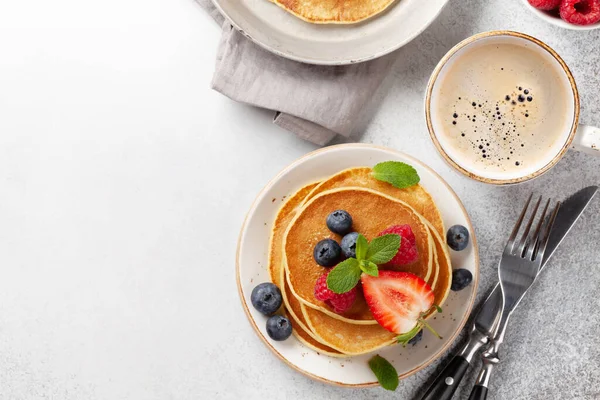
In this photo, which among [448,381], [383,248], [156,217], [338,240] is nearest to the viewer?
[383,248]

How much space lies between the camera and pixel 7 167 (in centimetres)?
169

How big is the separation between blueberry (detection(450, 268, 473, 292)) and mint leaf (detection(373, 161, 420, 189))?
0.80 feet

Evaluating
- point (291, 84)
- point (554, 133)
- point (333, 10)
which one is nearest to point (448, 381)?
point (554, 133)

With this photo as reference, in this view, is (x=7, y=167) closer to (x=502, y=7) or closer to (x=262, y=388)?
(x=262, y=388)

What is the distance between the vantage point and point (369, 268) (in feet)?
4.48

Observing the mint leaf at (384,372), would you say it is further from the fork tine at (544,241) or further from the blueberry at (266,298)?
the fork tine at (544,241)

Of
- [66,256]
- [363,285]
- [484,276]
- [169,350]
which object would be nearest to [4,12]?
[66,256]

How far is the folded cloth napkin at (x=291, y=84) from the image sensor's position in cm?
157

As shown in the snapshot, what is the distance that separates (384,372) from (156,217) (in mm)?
726

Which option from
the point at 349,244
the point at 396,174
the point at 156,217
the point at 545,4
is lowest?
the point at 156,217

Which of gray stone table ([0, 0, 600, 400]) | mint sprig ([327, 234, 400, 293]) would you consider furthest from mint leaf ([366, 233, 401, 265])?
gray stone table ([0, 0, 600, 400])

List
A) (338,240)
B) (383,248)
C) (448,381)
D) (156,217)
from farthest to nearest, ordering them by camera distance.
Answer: (156,217) → (448,381) → (338,240) → (383,248)

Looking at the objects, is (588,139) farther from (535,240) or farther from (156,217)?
(156,217)

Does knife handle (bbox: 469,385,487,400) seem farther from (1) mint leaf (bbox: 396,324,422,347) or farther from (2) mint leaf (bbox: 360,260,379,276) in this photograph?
(2) mint leaf (bbox: 360,260,379,276)
